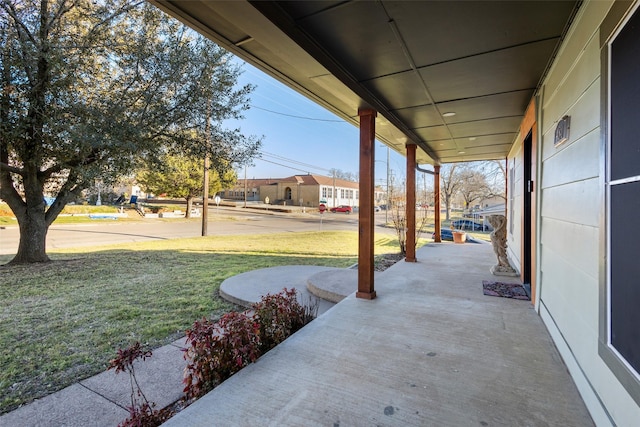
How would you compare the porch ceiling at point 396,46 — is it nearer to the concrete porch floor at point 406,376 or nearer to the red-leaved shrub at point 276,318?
the red-leaved shrub at point 276,318

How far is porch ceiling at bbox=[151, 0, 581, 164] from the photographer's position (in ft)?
6.78

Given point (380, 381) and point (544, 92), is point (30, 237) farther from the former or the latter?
point (544, 92)

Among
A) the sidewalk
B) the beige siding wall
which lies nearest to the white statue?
the beige siding wall

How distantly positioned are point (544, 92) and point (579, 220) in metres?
1.83

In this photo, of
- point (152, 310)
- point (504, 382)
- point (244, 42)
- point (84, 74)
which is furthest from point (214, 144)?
point (504, 382)

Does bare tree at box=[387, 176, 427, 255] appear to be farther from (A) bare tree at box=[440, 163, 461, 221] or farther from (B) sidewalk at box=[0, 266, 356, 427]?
(A) bare tree at box=[440, 163, 461, 221]

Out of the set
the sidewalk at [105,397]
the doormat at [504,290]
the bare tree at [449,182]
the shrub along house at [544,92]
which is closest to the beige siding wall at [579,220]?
the shrub along house at [544,92]

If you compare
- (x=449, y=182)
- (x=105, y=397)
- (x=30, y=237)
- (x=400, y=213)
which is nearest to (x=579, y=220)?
(x=105, y=397)

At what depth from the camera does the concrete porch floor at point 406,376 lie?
5.69ft

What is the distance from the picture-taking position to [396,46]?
256 cm

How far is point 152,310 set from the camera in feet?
13.0

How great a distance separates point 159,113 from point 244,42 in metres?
4.33

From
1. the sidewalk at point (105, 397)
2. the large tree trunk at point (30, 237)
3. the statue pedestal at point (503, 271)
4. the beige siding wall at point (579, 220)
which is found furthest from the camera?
the large tree trunk at point (30, 237)

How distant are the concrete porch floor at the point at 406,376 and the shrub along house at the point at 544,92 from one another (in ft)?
0.82
